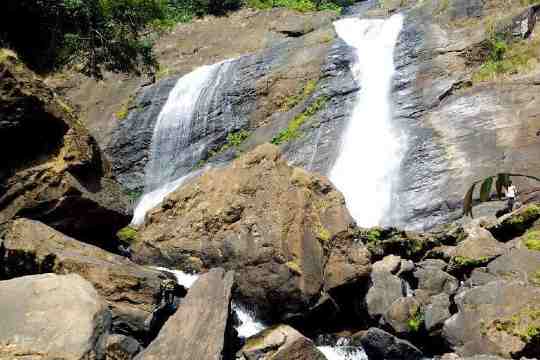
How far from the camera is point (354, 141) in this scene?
17.1 meters

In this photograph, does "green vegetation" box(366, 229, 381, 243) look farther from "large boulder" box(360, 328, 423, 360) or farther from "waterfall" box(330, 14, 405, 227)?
"large boulder" box(360, 328, 423, 360)

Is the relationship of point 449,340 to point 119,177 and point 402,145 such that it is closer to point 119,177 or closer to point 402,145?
point 402,145

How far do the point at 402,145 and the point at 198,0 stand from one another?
23.9 metres

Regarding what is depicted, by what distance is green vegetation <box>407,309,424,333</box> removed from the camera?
25.7ft

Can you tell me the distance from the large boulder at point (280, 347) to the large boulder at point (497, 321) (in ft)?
7.13

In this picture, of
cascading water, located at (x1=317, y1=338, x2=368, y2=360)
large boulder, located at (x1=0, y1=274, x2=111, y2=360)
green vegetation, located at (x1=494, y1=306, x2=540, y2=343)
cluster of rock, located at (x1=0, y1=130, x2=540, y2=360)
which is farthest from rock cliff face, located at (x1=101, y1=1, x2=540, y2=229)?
large boulder, located at (x1=0, y1=274, x2=111, y2=360)

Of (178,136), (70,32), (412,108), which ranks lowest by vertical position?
(178,136)

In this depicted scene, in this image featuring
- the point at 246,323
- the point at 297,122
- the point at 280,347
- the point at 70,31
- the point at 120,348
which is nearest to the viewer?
the point at 120,348

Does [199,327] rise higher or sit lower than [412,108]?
higher

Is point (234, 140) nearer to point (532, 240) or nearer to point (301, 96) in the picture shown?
point (301, 96)

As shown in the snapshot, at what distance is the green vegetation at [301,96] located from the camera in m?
21.2

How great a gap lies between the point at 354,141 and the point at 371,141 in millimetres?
623

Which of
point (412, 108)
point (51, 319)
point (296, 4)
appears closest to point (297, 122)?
point (412, 108)

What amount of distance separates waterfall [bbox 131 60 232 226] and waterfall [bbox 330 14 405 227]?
22.1ft
